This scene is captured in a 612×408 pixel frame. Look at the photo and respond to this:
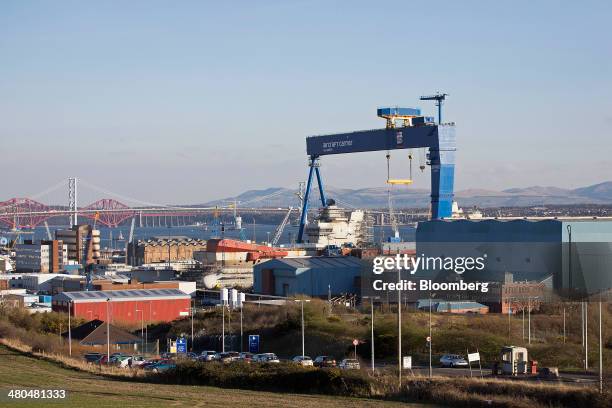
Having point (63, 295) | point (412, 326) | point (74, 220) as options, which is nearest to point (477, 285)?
point (412, 326)

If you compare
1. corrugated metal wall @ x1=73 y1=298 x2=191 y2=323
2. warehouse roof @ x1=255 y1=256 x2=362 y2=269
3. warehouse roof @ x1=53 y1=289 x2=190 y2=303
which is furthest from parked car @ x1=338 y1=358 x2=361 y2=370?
warehouse roof @ x1=255 y1=256 x2=362 y2=269

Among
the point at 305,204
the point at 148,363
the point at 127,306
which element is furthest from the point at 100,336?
the point at 305,204

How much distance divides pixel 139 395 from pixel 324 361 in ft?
33.0

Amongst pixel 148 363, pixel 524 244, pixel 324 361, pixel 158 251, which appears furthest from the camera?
pixel 158 251

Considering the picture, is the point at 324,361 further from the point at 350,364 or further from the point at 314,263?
the point at 314,263

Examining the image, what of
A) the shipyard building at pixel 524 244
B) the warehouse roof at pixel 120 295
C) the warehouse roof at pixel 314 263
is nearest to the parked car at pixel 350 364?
the shipyard building at pixel 524 244

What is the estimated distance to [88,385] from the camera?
1959 centimetres

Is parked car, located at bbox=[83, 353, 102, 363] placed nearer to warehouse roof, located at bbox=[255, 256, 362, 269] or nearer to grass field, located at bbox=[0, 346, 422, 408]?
grass field, located at bbox=[0, 346, 422, 408]

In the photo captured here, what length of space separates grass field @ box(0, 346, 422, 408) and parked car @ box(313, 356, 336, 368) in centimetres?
592

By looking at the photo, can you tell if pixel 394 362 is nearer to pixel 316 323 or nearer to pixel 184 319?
pixel 316 323

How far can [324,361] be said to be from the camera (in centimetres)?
2748

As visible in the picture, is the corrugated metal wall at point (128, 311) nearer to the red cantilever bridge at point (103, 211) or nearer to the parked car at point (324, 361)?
the parked car at point (324, 361)

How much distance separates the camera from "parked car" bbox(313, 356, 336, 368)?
26.2m

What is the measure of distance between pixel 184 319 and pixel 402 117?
17.4 metres
